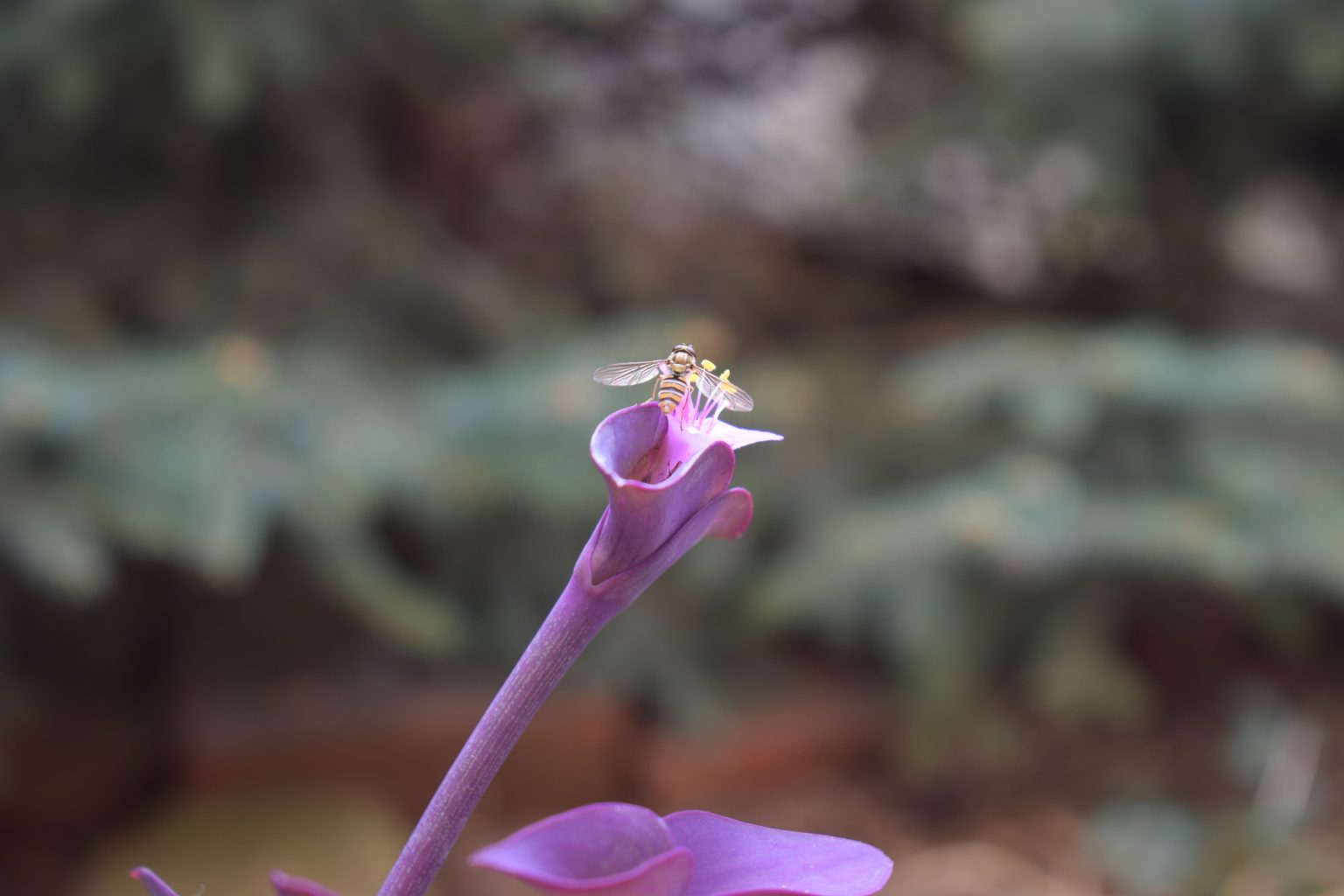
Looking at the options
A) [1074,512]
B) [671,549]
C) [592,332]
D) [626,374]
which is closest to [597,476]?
[592,332]

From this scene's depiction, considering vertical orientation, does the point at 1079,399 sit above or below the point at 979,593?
above

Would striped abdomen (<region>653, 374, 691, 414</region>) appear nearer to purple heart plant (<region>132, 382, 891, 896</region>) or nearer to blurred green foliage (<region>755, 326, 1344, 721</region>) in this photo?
purple heart plant (<region>132, 382, 891, 896</region>)

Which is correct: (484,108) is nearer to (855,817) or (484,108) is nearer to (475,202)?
(475,202)

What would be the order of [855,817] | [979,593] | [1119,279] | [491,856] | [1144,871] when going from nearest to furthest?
[491,856], [1144,871], [979,593], [855,817], [1119,279]

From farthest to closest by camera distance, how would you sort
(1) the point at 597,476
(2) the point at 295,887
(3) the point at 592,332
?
(3) the point at 592,332 < (1) the point at 597,476 < (2) the point at 295,887

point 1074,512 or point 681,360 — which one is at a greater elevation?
point 1074,512

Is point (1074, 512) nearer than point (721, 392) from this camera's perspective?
No

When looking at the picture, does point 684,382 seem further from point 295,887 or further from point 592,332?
point 592,332

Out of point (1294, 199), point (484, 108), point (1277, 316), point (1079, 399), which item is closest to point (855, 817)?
point (1079, 399)
